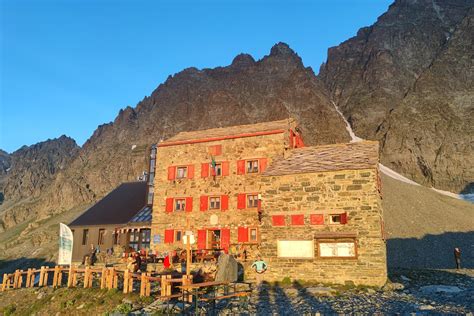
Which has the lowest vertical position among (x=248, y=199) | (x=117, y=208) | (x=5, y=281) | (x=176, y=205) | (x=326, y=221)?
(x=5, y=281)

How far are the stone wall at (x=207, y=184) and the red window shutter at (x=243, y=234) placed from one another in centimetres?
30

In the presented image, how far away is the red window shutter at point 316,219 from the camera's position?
18.5 meters

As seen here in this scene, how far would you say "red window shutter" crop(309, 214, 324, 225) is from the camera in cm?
1850

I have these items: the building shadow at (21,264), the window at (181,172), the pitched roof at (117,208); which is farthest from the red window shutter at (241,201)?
the building shadow at (21,264)

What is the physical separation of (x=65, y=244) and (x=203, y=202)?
960 centimetres

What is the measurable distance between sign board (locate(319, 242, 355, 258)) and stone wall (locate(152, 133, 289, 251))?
26.3ft

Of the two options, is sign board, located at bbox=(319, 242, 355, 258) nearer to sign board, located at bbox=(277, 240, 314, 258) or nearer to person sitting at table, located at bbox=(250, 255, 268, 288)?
sign board, located at bbox=(277, 240, 314, 258)

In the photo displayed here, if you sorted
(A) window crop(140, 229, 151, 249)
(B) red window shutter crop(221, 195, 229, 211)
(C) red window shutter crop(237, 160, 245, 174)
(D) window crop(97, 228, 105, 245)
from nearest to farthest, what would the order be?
(B) red window shutter crop(221, 195, 229, 211) → (C) red window shutter crop(237, 160, 245, 174) → (A) window crop(140, 229, 151, 249) → (D) window crop(97, 228, 105, 245)

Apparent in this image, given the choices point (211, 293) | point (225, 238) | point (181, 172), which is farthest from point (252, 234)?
point (211, 293)

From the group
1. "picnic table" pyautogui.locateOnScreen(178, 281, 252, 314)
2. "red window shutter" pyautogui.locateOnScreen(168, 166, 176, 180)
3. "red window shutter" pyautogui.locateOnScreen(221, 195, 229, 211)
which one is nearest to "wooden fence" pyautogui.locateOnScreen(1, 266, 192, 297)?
"picnic table" pyautogui.locateOnScreen(178, 281, 252, 314)

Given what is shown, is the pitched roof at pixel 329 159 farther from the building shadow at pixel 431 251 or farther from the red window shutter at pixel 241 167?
the building shadow at pixel 431 251

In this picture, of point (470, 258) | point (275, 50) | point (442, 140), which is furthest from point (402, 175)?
point (275, 50)

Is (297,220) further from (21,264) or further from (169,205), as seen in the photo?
(21,264)

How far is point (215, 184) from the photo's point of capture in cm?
2769
